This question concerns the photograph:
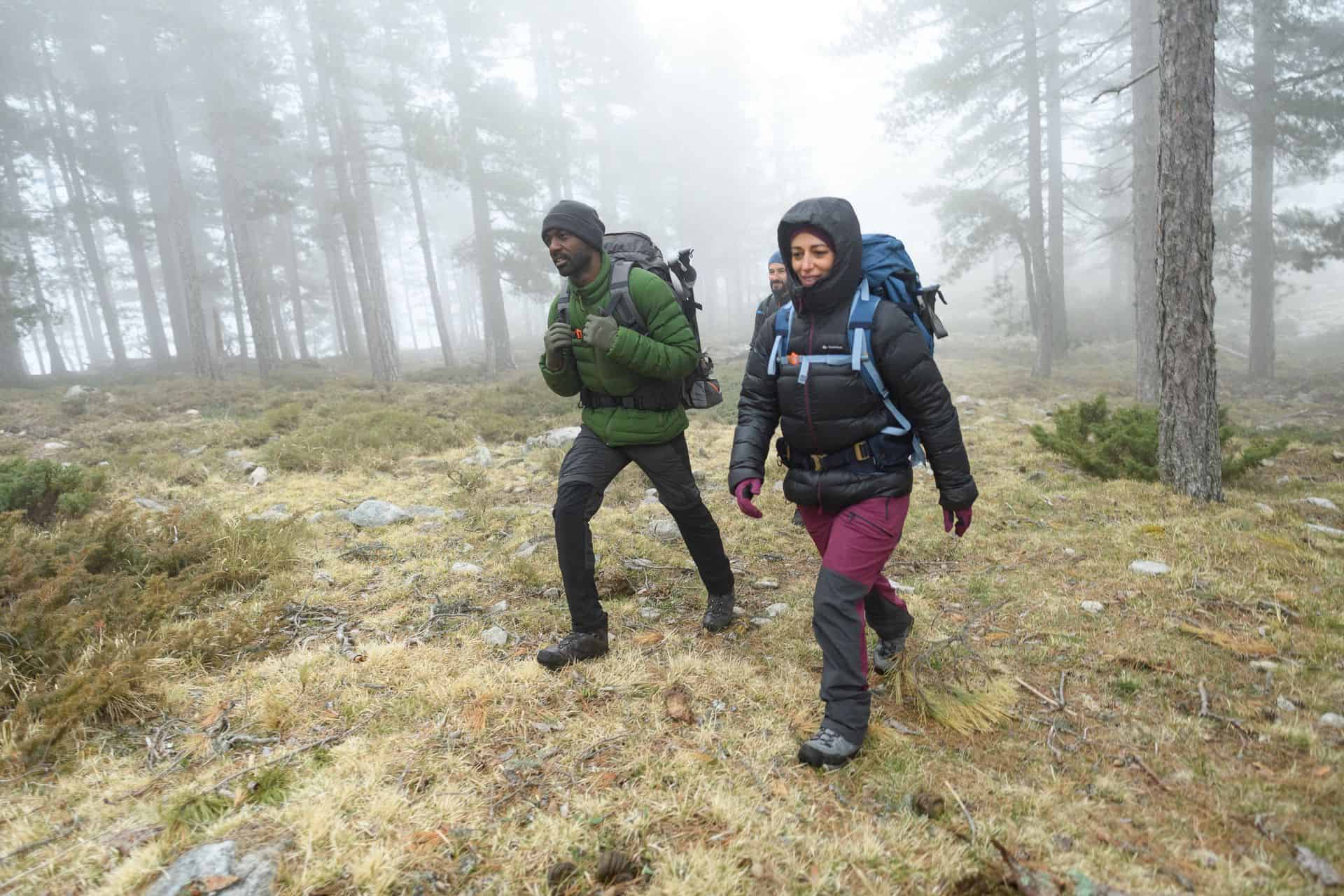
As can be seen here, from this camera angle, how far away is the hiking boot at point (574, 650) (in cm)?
353

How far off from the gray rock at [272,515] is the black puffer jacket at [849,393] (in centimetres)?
476

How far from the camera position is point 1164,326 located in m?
5.60

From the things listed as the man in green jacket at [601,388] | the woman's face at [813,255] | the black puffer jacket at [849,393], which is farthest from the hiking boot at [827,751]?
the woman's face at [813,255]

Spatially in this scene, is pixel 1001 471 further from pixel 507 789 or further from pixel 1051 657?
pixel 507 789

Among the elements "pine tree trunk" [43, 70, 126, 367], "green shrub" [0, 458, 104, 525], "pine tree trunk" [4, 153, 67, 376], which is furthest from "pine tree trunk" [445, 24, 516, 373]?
"green shrub" [0, 458, 104, 525]

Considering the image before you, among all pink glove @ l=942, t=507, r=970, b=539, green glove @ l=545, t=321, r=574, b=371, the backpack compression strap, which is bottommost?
pink glove @ l=942, t=507, r=970, b=539

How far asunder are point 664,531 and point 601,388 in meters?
2.54

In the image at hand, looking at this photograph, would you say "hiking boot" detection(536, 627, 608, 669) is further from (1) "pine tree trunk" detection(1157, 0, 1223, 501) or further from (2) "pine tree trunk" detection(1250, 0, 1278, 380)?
(2) "pine tree trunk" detection(1250, 0, 1278, 380)

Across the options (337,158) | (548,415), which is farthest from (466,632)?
(337,158)

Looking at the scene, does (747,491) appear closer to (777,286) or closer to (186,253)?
(777,286)

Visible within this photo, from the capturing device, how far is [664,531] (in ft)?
19.7

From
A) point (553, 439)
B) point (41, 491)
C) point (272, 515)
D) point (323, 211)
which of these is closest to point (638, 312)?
point (272, 515)

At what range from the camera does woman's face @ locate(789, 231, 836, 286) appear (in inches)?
112

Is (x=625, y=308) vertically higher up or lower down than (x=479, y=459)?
higher up
